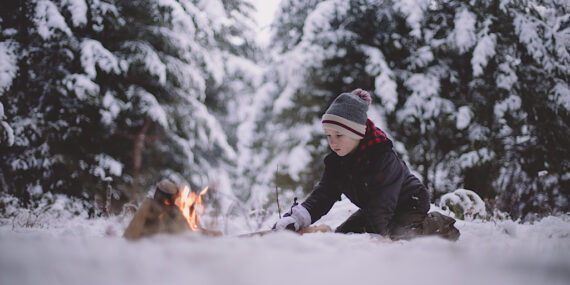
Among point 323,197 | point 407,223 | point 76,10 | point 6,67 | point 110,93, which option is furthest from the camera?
point 110,93

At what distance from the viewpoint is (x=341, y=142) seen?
2330mm

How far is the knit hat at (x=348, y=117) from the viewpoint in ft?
7.56

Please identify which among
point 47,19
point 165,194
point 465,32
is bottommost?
point 165,194

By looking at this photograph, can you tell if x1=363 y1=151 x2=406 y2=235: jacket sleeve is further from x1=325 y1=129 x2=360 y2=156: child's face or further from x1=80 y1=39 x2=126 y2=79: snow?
x1=80 y1=39 x2=126 y2=79: snow

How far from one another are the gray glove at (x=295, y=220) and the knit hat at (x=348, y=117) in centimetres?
60

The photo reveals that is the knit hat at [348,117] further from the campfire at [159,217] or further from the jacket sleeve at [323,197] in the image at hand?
the campfire at [159,217]

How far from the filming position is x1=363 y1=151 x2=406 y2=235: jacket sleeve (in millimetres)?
2086

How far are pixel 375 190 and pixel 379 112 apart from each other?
17.8 feet

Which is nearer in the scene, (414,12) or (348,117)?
(348,117)

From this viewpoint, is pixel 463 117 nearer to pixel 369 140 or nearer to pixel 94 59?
pixel 369 140

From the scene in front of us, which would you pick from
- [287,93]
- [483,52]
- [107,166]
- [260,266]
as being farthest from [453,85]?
[260,266]

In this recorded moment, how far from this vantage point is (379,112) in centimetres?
732

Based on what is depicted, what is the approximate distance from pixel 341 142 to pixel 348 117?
18 cm

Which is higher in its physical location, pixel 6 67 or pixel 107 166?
pixel 6 67
